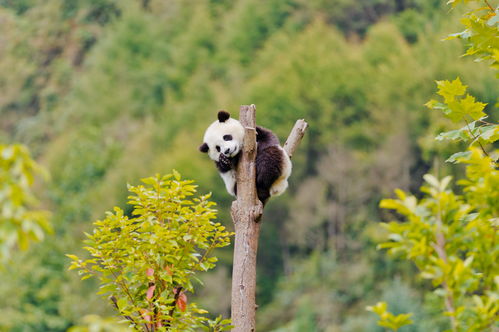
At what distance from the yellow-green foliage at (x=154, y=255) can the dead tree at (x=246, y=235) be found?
0.31 meters

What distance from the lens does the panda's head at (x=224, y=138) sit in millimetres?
7066

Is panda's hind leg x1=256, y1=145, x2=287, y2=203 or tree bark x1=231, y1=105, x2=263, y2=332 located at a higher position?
panda's hind leg x1=256, y1=145, x2=287, y2=203

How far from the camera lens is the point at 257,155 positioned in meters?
7.16

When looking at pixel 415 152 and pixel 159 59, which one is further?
pixel 159 59

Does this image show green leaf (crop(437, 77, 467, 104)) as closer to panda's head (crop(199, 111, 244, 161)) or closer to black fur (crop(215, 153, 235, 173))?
panda's head (crop(199, 111, 244, 161))

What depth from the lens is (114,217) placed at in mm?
5008

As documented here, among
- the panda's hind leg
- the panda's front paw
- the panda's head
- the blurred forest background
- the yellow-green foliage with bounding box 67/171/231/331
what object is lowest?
the yellow-green foliage with bounding box 67/171/231/331

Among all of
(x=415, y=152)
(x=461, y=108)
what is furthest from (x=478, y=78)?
(x=461, y=108)

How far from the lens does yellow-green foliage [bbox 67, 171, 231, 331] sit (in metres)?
4.99

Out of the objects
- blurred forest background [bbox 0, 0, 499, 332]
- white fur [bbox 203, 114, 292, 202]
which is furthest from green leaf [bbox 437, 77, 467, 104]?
blurred forest background [bbox 0, 0, 499, 332]

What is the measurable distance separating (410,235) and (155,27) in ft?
191

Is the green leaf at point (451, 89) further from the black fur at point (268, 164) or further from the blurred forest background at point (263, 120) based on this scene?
the blurred forest background at point (263, 120)

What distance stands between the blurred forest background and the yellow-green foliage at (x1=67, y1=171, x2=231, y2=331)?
17.1 meters

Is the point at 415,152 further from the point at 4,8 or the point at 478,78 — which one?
the point at 4,8
